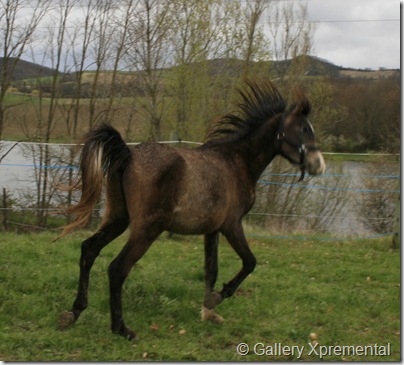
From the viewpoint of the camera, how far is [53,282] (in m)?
5.93

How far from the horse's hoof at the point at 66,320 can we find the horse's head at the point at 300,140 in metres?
2.76

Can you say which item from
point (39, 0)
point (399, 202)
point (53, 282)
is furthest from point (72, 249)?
point (39, 0)

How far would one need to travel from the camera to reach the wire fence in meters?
9.94

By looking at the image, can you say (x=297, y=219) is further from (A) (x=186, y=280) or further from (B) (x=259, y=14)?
(B) (x=259, y=14)

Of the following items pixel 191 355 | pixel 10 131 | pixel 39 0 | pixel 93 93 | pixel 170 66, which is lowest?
pixel 191 355

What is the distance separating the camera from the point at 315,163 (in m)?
5.42

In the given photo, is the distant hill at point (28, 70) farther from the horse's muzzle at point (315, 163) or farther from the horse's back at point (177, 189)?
the horse's muzzle at point (315, 163)

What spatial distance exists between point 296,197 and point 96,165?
9723 mm

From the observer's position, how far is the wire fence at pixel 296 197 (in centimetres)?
994

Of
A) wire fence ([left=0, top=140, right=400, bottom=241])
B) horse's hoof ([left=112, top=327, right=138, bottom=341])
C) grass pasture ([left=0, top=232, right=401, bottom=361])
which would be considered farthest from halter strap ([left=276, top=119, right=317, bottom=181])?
wire fence ([left=0, top=140, right=400, bottom=241])

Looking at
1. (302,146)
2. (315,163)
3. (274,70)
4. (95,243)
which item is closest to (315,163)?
(315,163)

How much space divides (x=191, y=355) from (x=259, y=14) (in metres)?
14.4

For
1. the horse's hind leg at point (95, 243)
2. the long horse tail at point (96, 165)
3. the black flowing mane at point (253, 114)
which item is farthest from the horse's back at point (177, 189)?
the black flowing mane at point (253, 114)

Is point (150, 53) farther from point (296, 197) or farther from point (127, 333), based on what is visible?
point (127, 333)
